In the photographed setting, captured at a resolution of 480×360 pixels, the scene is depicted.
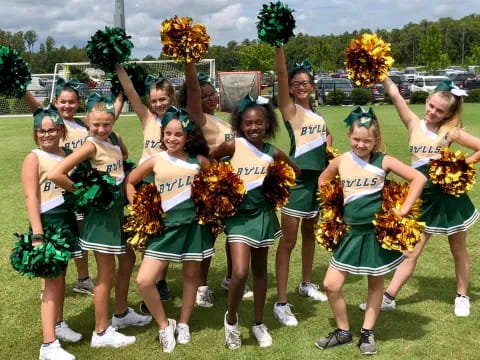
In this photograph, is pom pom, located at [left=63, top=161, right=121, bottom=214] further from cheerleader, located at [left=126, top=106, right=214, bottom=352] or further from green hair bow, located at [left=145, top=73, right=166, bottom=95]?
green hair bow, located at [left=145, top=73, right=166, bottom=95]

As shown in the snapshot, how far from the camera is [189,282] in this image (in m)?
3.71

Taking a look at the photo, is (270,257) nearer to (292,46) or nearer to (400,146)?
(400,146)

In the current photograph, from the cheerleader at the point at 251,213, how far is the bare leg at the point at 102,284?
0.86 meters

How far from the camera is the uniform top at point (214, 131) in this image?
4301 millimetres

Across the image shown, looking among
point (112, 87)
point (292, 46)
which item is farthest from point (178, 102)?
point (292, 46)

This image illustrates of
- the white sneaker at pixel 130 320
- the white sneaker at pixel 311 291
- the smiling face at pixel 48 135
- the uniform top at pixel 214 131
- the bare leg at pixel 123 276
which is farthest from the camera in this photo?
the white sneaker at pixel 311 291

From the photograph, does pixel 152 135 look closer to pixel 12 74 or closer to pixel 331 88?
pixel 12 74

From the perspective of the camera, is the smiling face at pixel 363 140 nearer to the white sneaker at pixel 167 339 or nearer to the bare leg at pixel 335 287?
the bare leg at pixel 335 287

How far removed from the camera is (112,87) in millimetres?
4379

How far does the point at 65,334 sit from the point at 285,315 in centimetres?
168

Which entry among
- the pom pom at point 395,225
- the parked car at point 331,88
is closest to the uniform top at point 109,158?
the pom pom at point 395,225

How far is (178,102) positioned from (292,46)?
98005 mm

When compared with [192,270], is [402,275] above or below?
below

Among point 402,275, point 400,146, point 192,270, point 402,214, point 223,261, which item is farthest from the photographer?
point 400,146
